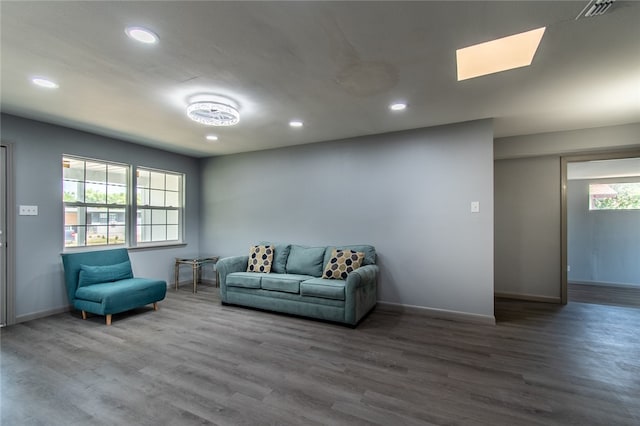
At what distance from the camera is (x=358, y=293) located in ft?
11.1

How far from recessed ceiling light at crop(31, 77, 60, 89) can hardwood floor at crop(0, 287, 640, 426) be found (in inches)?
99.6

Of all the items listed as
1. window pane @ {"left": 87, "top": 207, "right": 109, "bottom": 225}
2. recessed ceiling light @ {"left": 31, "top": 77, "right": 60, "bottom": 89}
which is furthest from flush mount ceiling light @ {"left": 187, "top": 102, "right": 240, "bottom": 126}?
window pane @ {"left": 87, "top": 207, "right": 109, "bottom": 225}

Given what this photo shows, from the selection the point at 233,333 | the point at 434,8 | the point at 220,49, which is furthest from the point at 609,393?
the point at 220,49

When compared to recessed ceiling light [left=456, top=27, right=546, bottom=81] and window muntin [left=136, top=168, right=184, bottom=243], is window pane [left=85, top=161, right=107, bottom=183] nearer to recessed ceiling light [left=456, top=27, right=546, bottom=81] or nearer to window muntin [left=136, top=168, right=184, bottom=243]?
window muntin [left=136, top=168, right=184, bottom=243]

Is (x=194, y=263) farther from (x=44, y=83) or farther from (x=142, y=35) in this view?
(x=142, y=35)

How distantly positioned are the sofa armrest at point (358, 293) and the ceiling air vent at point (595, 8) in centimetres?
280

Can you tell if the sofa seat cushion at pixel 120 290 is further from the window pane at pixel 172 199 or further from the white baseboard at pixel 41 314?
the window pane at pixel 172 199

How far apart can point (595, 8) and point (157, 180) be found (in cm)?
595

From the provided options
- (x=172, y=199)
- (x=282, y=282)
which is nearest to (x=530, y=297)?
(x=282, y=282)

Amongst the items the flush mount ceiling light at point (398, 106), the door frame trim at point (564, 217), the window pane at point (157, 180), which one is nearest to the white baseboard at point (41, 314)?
the window pane at point (157, 180)

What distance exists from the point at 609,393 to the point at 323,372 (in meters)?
2.12

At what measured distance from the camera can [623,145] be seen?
3.83 metres

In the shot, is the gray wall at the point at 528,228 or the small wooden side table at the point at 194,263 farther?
the small wooden side table at the point at 194,263

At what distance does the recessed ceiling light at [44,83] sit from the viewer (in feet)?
8.32
